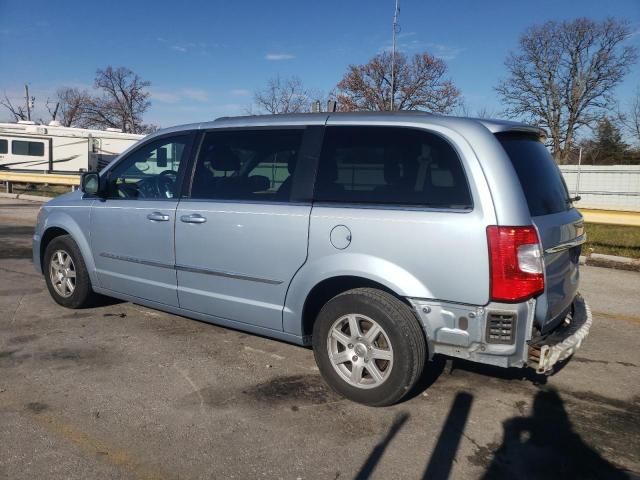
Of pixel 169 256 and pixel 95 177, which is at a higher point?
pixel 95 177

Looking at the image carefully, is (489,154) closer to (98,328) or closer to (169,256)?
(169,256)

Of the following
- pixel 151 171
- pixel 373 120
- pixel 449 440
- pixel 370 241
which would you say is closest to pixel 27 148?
pixel 151 171

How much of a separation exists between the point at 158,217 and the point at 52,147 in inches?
971

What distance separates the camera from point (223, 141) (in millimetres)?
4516

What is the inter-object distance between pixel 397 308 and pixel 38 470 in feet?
A: 6.98

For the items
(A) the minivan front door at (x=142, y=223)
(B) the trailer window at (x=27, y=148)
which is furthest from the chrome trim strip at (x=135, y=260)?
(B) the trailer window at (x=27, y=148)

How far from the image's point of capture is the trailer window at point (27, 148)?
25.6m

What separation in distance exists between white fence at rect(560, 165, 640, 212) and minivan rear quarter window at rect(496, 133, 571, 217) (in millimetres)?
20868

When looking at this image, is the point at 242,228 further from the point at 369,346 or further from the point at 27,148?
the point at 27,148

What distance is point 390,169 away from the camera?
3.64 meters

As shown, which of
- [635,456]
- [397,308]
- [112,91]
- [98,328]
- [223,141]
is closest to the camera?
[635,456]

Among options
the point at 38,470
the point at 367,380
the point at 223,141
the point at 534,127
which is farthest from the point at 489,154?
the point at 38,470

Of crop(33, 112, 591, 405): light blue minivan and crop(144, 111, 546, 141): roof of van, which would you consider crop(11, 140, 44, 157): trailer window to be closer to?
crop(33, 112, 591, 405): light blue minivan

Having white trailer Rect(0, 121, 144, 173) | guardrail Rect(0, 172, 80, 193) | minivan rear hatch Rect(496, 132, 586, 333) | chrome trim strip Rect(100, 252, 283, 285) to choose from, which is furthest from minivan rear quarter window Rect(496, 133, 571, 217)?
white trailer Rect(0, 121, 144, 173)
